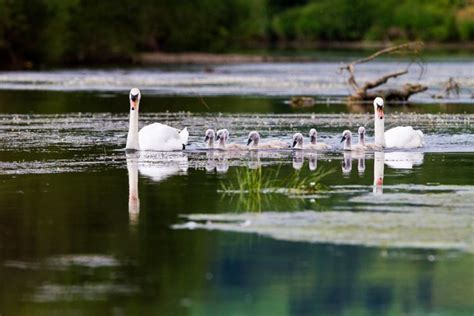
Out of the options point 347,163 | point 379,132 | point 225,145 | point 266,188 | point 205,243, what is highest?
point 379,132

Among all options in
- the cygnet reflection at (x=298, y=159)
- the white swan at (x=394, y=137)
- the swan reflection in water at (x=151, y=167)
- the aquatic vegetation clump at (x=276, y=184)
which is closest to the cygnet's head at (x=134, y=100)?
the swan reflection in water at (x=151, y=167)

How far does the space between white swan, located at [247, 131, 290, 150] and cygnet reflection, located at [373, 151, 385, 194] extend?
5.38 ft

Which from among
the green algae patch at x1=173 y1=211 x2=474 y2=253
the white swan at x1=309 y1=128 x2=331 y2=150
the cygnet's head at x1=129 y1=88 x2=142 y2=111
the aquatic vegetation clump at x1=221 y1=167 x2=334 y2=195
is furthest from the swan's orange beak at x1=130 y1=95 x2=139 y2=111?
the green algae patch at x1=173 y1=211 x2=474 y2=253

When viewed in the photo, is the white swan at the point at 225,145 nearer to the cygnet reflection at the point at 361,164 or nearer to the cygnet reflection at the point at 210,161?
the cygnet reflection at the point at 210,161

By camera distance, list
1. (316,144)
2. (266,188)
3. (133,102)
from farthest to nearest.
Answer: (133,102), (316,144), (266,188)

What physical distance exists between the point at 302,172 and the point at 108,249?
290 inches

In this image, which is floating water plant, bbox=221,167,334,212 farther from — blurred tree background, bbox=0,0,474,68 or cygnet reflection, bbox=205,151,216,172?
blurred tree background, bbox=0,0,474,68

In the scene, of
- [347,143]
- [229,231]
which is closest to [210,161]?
[347,143]

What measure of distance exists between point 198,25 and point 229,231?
88461mm

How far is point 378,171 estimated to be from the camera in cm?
2081

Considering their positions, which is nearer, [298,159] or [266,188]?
[266,188]

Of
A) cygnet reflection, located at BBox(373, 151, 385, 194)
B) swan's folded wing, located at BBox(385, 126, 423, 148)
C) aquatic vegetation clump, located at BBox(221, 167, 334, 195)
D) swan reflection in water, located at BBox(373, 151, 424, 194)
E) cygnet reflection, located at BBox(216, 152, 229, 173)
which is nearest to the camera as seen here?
aquatic vegetation clump, located at BBox(221, 167, 334, 195)

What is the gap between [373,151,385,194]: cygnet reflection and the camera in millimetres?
18422

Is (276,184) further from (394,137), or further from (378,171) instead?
(394,137)
